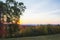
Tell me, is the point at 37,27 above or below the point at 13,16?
below

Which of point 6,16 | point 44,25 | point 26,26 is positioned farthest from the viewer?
point 44,25

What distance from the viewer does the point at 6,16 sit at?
25250 mm

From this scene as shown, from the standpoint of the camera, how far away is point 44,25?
3456 cm

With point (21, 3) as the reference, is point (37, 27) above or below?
below

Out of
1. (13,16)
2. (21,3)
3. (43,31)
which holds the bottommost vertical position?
(43,31)

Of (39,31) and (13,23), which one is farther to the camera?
(39,31)

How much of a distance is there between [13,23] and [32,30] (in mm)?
5105

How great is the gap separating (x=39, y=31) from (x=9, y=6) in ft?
27.6

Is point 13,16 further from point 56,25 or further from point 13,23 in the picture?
point 56,25

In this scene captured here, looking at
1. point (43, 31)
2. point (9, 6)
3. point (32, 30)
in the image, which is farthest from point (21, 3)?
point (43, 31)

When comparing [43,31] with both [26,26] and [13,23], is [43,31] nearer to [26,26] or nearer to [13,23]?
[26,26]


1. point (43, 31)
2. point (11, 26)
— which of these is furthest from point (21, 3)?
point (43, 31)

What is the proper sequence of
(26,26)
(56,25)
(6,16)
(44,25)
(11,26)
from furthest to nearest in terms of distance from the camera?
(56,25), (44,25), (26,26), (11,26), (6,16)

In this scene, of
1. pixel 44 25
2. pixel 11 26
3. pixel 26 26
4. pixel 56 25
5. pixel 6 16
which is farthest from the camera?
pixel 56 25
